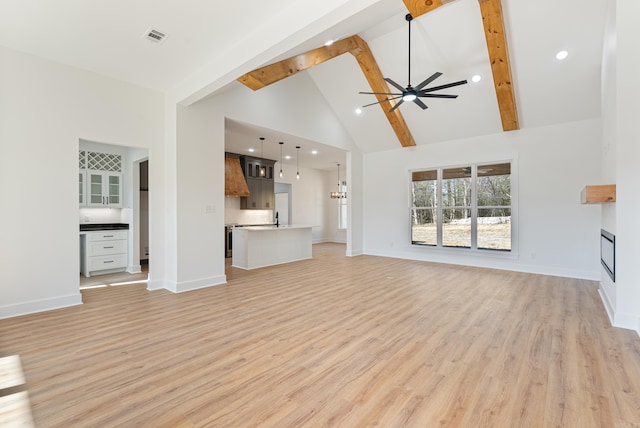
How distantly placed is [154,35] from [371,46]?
3.95m

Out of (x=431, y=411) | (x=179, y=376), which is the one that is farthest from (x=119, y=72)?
(x=431, y=411)

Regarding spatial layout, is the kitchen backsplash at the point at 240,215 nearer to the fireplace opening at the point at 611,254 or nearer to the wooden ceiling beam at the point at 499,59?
the wooden ceiling beam at the point at 499,59

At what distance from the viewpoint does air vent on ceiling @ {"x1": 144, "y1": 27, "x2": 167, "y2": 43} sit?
3.09 meters

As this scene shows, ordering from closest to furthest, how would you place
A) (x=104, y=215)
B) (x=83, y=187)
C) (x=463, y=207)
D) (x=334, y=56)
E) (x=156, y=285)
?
(x=156, y=285) → (x=334, y=56) → (x=83, y=187) → (x=104, y=215) → (x=463, y=207)

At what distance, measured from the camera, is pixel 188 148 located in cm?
458

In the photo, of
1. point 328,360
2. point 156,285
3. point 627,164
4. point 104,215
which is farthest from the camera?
point 104,215

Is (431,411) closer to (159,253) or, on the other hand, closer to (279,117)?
(159,253)

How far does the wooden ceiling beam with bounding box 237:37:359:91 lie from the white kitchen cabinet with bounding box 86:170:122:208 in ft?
12.3

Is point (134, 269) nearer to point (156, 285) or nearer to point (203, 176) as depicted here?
point (156, 285)

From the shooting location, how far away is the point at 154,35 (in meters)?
3.16

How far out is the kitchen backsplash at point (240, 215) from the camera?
29.2ft

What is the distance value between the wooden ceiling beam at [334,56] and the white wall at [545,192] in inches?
43.6

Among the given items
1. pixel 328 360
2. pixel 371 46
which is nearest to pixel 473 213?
pixel 371 46

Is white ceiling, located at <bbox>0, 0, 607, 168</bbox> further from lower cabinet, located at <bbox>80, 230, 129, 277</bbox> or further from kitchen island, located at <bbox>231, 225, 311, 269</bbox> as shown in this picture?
lower cabinet, located at <bbox>80, 230, 129, 277</bbox>
